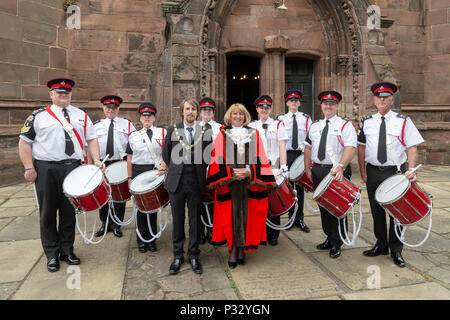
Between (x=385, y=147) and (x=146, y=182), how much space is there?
2784 millimetres

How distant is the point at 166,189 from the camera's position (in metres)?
3.38

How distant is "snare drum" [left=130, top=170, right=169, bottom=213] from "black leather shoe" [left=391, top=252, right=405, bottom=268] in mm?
2714

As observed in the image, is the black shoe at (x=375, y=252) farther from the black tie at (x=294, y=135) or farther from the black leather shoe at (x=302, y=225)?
the black tie at (x=294, y=135)

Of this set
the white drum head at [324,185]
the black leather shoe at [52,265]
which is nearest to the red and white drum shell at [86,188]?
the black leather shoe at [52,265]

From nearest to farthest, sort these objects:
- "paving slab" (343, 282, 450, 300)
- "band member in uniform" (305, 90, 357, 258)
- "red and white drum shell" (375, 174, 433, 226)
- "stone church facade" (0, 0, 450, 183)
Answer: "paving slab" (343, 282, 450, 300) → "red and white drum shell" (375, 174, 433, 226) → "band member in uniform" (305, 90, 357, 258) → "stone church facade" (0, 0, 450, 183)

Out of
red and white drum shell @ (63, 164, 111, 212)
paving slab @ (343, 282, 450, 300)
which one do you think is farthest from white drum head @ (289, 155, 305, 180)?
red and white drum shell @ (63, 164, 111, 212)

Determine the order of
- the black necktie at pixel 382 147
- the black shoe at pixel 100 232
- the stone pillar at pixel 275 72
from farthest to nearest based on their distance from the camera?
the stone pillar at pixel 275 72
the black shoe at pixel 100 232
the black necktie at pixel 382 147

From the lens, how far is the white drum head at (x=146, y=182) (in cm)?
347

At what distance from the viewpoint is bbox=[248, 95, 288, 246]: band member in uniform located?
408 cm

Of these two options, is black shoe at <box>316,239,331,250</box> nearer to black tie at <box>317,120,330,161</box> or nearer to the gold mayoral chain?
black tie at <box>317,120,330,161</box>

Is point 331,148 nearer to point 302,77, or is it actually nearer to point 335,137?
point 335,137

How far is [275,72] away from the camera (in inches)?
328

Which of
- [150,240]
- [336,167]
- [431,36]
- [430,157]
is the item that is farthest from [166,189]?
[431,36]

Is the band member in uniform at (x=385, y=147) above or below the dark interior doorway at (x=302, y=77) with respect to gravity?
below
